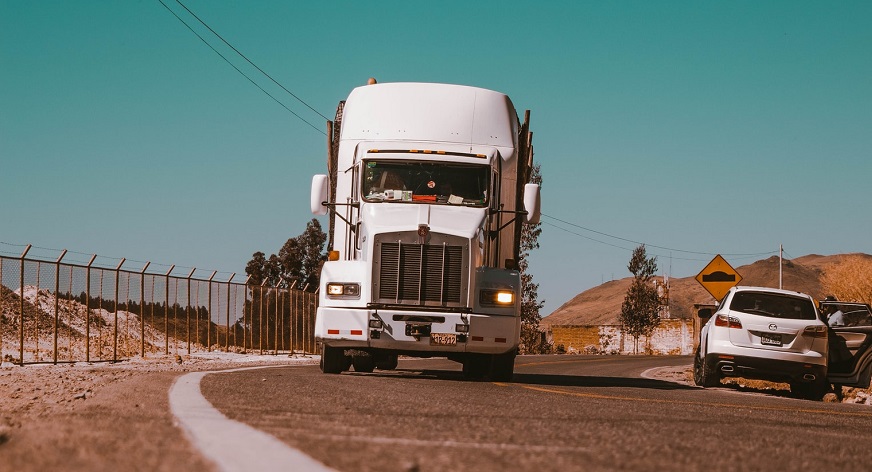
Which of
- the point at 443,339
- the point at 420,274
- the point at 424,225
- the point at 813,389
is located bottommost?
the point at 813,389

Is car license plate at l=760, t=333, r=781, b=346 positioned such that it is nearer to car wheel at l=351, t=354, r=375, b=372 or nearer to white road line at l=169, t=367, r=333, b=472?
car wheel at l=351, t=354, r=375, b=372

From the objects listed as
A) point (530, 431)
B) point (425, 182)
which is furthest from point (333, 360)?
point (530, 431)

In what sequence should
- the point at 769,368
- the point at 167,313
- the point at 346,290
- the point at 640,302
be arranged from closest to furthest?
the point at 346,290 < the point at 769,368 < the point at 167,313 < the point at 640,302

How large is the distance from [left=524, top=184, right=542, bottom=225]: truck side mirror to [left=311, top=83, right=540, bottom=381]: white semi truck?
0.07ft

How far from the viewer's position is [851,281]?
5781cm

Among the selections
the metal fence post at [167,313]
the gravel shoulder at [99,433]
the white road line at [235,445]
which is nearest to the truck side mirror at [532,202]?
the gravel shoulder at [99,433]

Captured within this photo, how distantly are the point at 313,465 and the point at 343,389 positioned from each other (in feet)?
20.9

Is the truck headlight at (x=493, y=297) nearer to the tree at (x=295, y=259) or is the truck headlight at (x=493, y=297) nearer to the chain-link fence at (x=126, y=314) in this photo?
the chain-link fence at (x=126, y=314)

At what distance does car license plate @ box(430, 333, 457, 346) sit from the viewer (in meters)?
14.5

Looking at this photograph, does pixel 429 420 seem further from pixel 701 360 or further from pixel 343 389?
pixel 701 360

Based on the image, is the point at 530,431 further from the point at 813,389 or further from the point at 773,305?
the point at 813,389

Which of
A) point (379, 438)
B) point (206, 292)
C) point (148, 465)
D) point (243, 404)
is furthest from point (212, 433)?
point (206, 292)

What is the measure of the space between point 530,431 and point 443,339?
26.3ft

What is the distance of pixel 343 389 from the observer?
10555 millimetres
